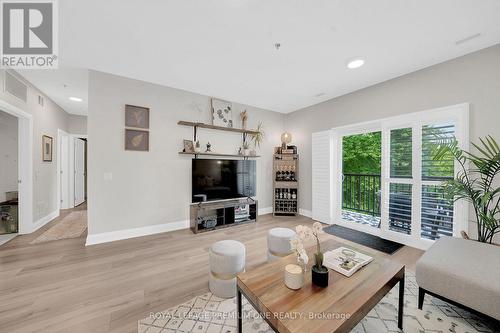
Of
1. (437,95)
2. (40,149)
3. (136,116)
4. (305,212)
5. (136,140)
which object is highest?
(437,95)

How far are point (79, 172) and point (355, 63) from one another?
735 cm

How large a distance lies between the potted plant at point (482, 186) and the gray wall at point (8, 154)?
7.18 meters

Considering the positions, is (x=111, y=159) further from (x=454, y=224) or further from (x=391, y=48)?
(x=454, y=224)

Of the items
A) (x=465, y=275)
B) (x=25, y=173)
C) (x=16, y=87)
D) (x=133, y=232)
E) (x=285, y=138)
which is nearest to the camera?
(x=465, y=275)

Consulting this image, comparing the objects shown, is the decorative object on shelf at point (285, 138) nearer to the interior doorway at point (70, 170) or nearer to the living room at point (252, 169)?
the living room at point (252, 169)

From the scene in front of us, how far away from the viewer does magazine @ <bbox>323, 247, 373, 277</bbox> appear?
143 centimetres

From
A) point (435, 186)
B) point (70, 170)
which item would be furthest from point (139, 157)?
point (435, 186)

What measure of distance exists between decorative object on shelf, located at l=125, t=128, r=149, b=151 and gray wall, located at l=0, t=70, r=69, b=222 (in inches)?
64.8

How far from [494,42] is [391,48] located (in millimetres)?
1099

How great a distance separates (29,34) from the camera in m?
2.07

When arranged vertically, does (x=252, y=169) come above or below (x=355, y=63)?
below

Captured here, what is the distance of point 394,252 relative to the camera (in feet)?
8.95

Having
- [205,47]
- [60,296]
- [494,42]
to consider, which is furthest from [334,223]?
[60,296]

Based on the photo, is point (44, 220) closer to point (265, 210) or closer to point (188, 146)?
point (188, 146)
